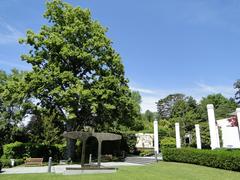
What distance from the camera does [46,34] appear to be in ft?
88.5

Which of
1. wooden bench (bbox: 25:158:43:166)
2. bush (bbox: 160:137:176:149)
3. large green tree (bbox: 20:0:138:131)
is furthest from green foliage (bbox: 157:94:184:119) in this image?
wooden bench (bbox: 25:158:43:166)

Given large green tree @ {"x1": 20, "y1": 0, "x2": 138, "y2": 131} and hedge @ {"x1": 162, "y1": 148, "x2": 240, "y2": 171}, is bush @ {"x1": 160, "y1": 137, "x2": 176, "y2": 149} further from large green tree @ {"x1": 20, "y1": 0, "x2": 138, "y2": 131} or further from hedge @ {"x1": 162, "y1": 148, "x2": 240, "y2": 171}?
hedge @ {"x1": 162, "y1": 148, "x2": 240, "y2": 171}

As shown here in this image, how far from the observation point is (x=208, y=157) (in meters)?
16.5

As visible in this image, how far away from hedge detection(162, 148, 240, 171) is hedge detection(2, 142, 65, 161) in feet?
42.2

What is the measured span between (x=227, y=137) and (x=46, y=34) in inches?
786

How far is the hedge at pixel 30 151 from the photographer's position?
1031 inches

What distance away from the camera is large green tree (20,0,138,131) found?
24.5m

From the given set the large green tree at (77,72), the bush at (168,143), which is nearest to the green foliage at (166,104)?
the bush at (168,143)

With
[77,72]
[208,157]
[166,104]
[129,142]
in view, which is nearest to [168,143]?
[129,142]

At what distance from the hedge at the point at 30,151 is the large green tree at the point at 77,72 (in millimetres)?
3982

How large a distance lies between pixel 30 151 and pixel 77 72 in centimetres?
974

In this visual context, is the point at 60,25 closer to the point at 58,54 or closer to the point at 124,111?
the point at 58,54

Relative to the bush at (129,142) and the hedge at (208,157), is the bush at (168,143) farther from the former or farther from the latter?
the hedge at (208,157)

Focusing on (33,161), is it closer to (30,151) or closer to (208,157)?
(30,151)
